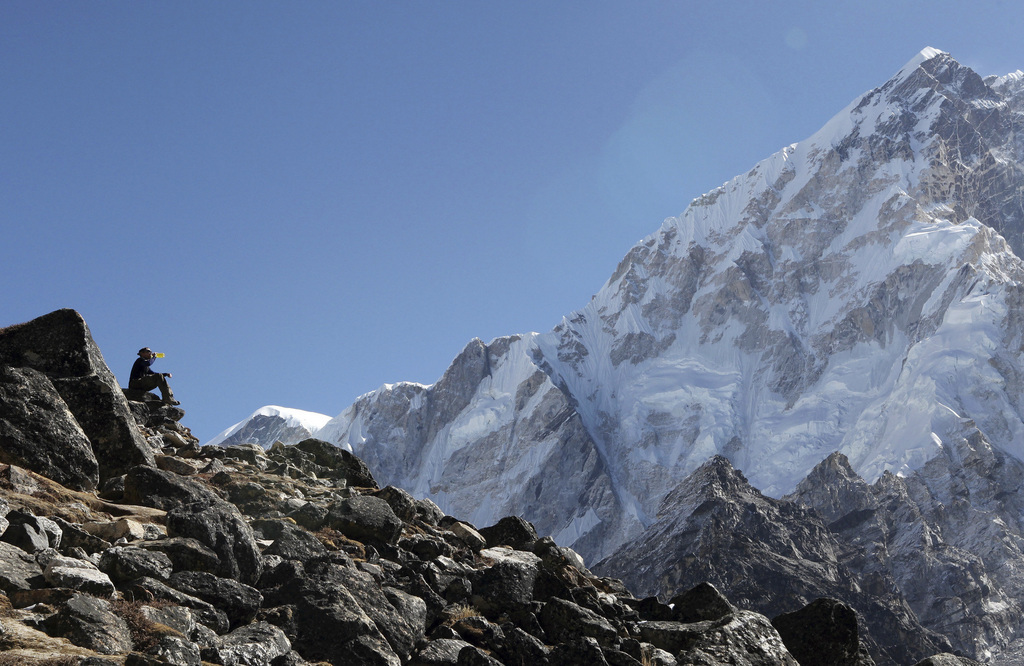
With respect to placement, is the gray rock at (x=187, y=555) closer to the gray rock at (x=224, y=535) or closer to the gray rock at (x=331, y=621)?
the gray rock at (x=224, y=535)

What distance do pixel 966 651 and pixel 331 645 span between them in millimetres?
216052

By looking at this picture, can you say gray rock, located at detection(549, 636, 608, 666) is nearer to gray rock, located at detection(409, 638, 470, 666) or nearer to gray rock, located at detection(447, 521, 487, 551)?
gray rock, located at detection(409, 638, 470, 666)

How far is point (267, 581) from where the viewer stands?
52.2ft

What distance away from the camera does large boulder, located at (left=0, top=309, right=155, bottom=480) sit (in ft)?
66.3

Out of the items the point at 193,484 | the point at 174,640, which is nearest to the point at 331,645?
the point at 174,640

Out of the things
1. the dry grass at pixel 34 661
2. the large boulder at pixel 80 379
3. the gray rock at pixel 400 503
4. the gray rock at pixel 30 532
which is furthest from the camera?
the gray rock at pixel 400 503

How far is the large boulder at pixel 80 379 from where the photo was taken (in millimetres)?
20219

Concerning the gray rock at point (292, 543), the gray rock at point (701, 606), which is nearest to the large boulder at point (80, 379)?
the gray rock at point (292, 543)

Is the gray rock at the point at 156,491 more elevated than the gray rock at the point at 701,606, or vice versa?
the gray rock at the point at 156,491

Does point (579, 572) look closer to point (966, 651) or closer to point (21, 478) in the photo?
point (21, 478)

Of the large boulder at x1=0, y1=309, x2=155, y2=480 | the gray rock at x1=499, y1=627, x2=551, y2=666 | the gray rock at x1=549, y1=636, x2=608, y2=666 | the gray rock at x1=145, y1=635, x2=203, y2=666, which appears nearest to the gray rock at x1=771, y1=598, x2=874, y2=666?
the gray rock at x1=549, y1=636, x2=608, y2=666

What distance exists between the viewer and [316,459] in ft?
97.9

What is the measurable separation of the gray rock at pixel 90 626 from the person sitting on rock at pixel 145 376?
724 inches

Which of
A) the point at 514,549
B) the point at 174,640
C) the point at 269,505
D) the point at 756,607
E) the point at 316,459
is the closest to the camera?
the point at 174,640
